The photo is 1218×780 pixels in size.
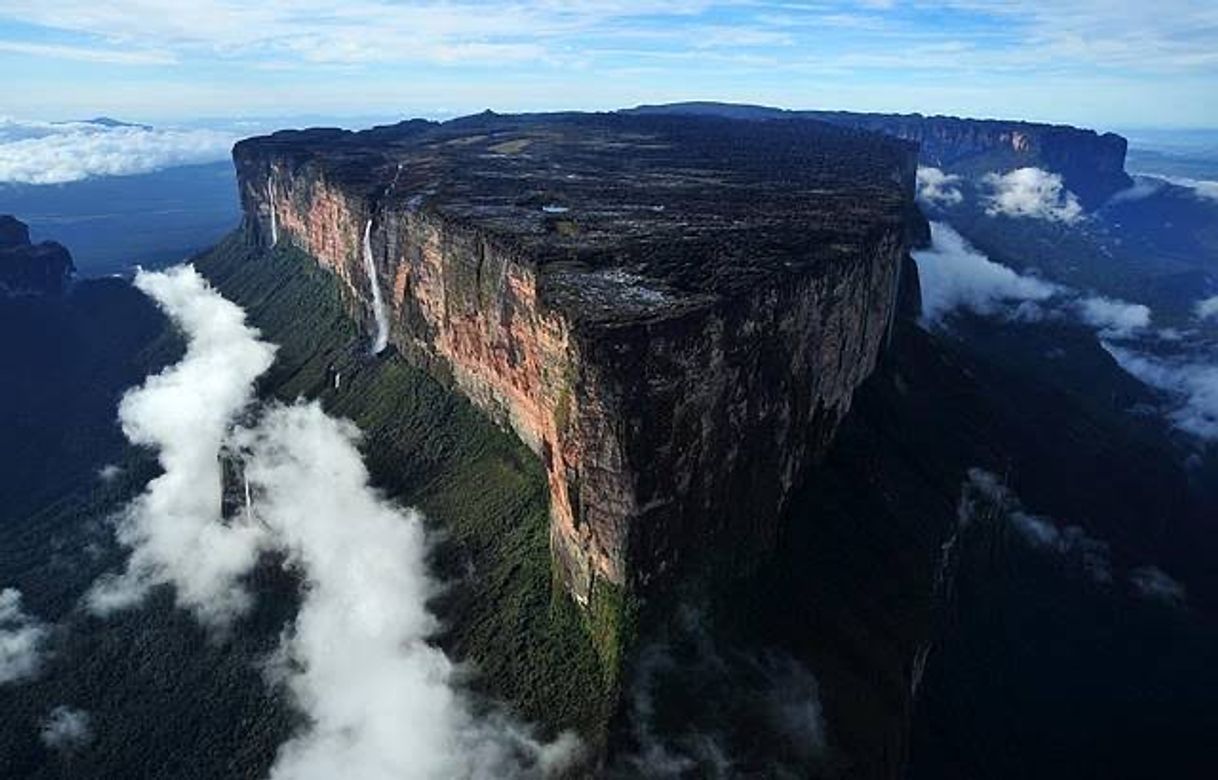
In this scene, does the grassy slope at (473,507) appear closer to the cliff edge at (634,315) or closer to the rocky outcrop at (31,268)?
the cliff edge at (634,315)

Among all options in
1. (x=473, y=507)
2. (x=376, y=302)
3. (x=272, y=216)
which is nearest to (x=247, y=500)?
(x=376, y=302)

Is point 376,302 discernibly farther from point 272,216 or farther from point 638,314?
point 638,314

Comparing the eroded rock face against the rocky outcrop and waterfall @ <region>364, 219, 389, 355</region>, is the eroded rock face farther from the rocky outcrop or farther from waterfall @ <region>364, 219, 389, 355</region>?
the rocky outcrop

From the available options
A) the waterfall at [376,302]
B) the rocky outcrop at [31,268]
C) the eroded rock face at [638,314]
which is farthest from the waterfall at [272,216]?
the waterfall at [376,302]

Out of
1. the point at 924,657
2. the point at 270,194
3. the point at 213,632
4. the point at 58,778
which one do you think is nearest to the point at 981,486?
the point at 924,657

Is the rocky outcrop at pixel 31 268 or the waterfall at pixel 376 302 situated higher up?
the waterfall at pixel 376 302

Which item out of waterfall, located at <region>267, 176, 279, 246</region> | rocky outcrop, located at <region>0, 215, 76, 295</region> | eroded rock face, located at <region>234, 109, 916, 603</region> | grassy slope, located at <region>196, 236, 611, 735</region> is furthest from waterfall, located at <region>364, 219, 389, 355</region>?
rocky outcrop, located at <region>0, 215, 76, 295</region>
